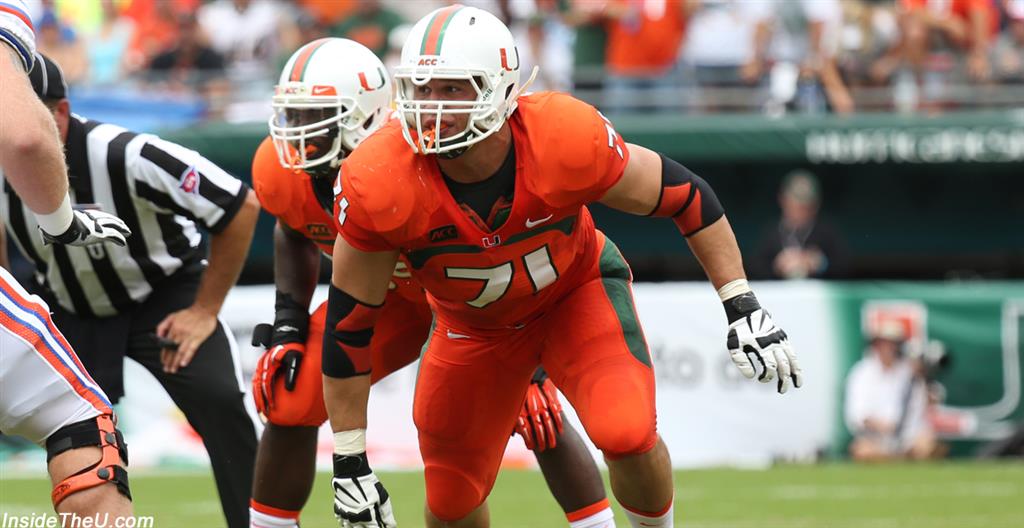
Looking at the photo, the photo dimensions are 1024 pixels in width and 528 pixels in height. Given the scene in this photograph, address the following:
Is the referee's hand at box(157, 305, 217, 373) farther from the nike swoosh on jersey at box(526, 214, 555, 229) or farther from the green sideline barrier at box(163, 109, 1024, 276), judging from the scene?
the green sideline barrier at box(163, 109, 1024, 276)

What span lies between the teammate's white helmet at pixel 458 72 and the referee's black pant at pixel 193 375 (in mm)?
1424

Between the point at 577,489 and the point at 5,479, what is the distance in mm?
4925

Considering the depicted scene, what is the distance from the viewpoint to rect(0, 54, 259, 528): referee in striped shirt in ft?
16.0

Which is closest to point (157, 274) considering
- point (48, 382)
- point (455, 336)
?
point (455, 336)

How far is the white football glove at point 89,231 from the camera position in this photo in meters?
3.60

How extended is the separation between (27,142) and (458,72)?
1245 millimetres

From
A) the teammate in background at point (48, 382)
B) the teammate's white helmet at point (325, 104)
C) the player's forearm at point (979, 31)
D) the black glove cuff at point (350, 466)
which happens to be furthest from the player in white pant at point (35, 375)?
the player's forearm at point (979, 31)

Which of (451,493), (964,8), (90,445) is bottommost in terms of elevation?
(451,493)

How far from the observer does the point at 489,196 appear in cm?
409

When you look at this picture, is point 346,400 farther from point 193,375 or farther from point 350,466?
point 193,375

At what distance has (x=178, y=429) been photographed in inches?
366

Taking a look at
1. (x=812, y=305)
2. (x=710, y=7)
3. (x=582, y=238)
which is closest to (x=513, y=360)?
(x=582, y=238)

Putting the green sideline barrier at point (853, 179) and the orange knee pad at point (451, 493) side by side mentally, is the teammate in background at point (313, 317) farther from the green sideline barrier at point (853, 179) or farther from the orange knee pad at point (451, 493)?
the green sideline barrier at point (853, 179)

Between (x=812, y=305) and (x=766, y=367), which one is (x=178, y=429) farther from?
(x=766, y=367)
